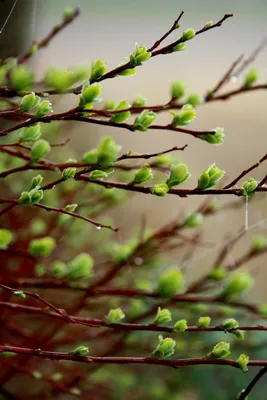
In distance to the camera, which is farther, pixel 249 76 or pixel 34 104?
pixel 249 76

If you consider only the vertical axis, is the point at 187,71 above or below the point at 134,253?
below

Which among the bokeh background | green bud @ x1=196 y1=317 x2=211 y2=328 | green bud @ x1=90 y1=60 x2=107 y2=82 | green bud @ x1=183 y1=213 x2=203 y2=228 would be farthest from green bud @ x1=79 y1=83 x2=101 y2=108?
the bokeh background

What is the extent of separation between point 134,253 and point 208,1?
1.56 m

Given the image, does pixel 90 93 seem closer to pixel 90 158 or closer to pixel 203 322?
pixel 90 158

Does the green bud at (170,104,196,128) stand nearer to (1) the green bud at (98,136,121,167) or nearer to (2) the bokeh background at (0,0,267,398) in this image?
(1) the green bud at (98,136,121,167)

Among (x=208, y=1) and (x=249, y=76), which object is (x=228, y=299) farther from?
(x=208, y=1)

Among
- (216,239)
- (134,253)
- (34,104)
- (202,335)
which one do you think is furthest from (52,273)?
(216,239)

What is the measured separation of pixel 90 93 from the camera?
0.41 meters

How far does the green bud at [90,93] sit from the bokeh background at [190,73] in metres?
1.33

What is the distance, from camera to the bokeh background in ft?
6.51

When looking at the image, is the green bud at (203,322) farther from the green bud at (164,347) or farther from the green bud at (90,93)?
the green bud at (90,93)

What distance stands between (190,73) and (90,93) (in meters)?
1.86

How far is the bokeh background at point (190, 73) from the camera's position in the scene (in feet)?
6.51

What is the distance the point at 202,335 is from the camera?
104cm
